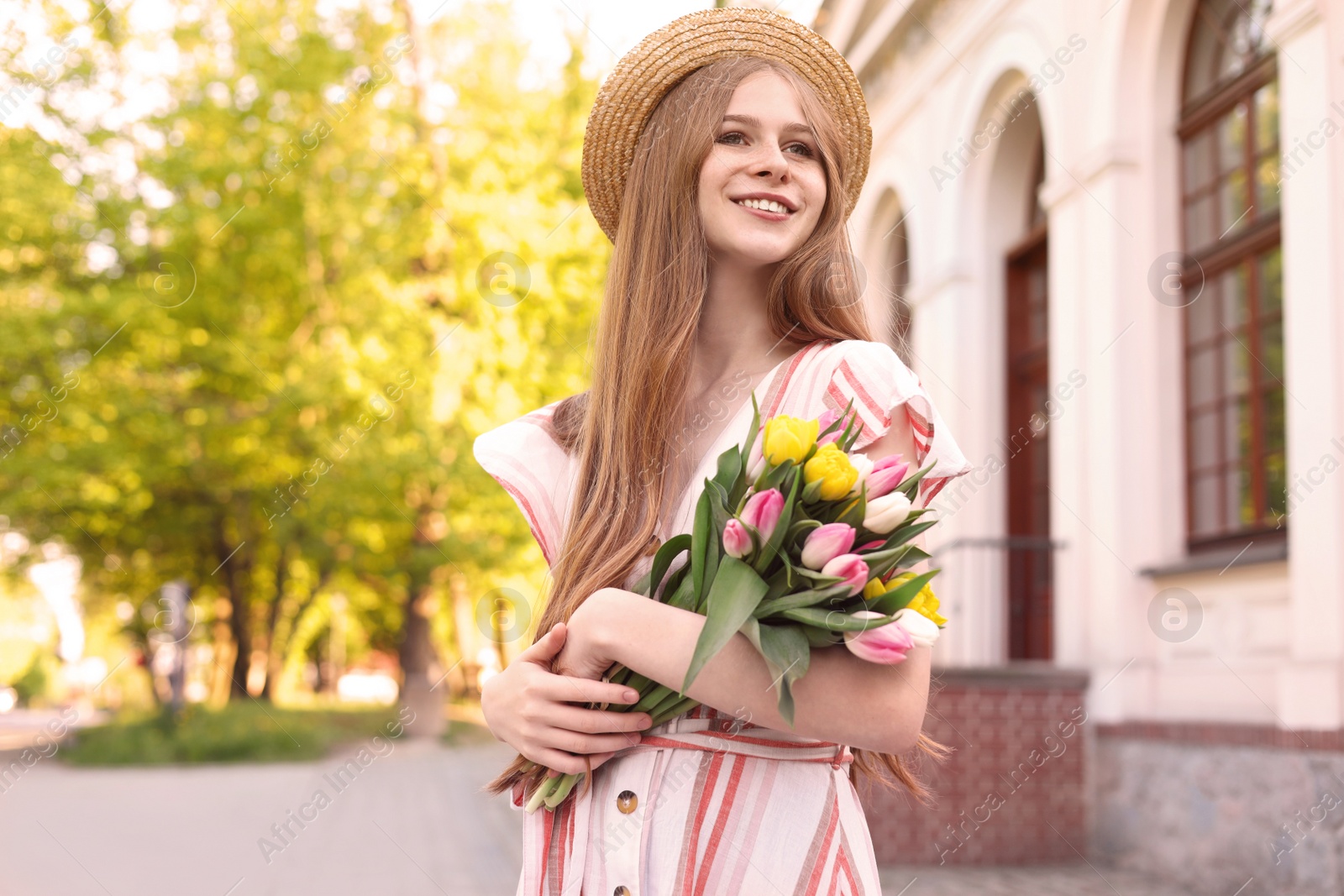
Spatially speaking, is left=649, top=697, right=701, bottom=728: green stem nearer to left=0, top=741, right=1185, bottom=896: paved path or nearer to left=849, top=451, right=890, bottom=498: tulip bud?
left=849, top=451, right=890, bottom=498: tulip bud

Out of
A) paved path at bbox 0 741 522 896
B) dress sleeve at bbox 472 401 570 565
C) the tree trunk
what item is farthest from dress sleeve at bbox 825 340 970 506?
the tree trunk

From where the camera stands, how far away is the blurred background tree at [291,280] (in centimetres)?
1753

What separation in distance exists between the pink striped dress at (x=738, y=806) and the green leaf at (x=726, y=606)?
7.5 inches

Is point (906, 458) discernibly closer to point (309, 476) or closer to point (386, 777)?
point (386, 777)

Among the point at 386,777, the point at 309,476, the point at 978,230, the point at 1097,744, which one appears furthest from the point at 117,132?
the point at 1097,744

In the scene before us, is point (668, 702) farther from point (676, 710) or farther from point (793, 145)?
point (793, 145)

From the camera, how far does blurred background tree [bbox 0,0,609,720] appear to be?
1753 centimetres

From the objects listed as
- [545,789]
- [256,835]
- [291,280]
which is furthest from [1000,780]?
[291,280]

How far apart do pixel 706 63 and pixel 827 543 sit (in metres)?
0.84

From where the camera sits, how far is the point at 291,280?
2014 centimetres

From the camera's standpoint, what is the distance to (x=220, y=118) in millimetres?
18641

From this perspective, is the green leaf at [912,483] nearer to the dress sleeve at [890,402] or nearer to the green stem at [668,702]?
the dress sleeve at [890,402]

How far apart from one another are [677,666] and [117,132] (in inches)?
786

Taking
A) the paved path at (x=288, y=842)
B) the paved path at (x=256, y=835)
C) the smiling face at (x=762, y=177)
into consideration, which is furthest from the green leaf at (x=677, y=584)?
the paved path at (x=256, y=835)
